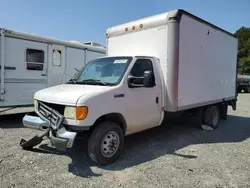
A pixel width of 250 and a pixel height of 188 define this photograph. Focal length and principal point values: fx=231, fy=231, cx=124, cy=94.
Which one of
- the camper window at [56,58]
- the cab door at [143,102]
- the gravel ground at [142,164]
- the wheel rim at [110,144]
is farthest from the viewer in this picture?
the camper window at [56,58]

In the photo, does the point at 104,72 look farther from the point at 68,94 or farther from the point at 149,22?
the point at 149,22

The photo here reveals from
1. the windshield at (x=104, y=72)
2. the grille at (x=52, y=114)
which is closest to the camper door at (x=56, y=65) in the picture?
the windshield at (x=104, y=72)

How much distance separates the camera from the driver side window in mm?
4727

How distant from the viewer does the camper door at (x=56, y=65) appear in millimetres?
8594

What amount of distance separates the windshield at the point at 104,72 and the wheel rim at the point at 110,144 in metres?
1.01

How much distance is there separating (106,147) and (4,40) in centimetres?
522

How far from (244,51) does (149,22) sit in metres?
52.0

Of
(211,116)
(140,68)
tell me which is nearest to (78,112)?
(140,68)

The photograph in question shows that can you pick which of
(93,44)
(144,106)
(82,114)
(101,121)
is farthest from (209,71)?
(93,44)

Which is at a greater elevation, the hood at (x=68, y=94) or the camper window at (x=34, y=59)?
the camper window at (x=34, y=59)

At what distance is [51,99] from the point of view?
4.23 meters

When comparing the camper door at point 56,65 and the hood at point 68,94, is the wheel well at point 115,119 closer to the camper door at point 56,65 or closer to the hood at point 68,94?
the hood at point 68,94

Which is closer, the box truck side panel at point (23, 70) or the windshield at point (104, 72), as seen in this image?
the windshield at point (104, 72)

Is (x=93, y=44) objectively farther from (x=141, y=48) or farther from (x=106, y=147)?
(x=106, y=147)
